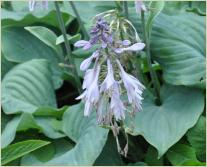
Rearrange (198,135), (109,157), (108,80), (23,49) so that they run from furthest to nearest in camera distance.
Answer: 1. (23,49)
2. (109,157)
3. (198,135)
4. (108,80)

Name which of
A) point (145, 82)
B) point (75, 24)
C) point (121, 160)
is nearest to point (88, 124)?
point (121, 160)

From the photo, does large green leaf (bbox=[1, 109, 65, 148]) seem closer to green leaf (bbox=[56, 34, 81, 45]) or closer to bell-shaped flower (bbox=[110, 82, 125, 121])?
green leaf (bbox=[56, 34, 81, 45])

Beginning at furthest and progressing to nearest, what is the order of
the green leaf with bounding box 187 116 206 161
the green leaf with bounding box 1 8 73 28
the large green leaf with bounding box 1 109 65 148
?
the green leaf with bounding box 1 8 73 28 < the large green leaf with bounding box 1 109 65 148 < the green leaf with bounding box 187 116 206 161

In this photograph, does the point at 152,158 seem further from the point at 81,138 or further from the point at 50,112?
the point at 50,112

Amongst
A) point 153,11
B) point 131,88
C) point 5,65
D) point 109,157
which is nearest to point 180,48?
point 153,11

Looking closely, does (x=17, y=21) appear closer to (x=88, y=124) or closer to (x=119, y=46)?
(x=88, y=124)

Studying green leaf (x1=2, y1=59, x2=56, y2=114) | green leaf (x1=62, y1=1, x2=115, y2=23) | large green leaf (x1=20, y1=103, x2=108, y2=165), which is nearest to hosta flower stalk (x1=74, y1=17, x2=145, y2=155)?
large green leaf (x1=20, y1=103, x2=108, y2=165)
